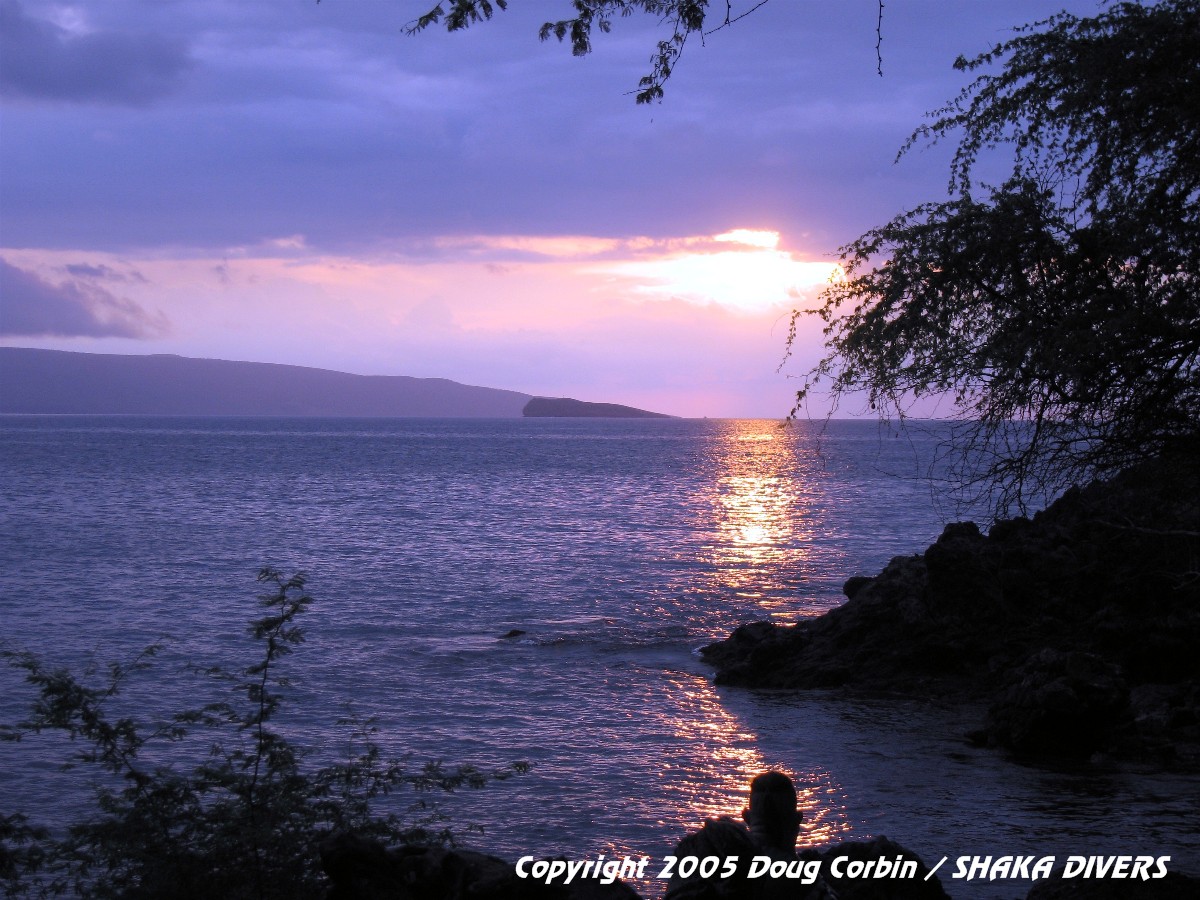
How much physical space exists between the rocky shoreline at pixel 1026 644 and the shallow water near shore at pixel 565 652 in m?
0.91

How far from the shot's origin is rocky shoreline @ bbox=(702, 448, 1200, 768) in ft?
47.5

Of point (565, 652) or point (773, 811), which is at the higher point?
point (773, 811)

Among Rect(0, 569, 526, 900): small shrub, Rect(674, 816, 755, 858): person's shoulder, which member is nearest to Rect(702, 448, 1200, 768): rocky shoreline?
Rect(674, 816, 755, 858): person's shoulder

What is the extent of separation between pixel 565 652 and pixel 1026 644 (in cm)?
891

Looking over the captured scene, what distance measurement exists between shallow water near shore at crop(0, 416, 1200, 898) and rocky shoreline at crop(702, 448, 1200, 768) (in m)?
0.91

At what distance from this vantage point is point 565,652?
74.7 feet

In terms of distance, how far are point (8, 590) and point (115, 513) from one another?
25475 mm

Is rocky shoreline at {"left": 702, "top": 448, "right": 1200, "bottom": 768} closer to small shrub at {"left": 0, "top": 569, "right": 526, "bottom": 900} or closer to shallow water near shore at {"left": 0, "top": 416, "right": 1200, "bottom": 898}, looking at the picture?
Answer: shallow water near shore at {"left": 0, "top": 416, "right": 1200, "bottom": 898}

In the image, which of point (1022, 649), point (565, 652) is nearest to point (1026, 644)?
point (1022, 649)

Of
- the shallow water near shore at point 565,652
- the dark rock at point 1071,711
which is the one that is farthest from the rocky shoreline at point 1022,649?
the shallow water near shore at point 565,652

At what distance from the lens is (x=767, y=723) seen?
16875 millimetres

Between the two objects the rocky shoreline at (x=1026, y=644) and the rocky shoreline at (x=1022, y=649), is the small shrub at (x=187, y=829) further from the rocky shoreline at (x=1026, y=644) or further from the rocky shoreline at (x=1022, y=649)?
the rocky shoreline at (x=1026, y=644)

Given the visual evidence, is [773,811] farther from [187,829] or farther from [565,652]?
[565,652]

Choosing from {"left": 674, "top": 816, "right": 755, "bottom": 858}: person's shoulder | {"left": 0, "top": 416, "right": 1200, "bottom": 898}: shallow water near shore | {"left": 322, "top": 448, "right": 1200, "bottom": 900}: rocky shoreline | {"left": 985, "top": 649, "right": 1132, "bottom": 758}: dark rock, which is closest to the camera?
{"left": 674, "top": 816, "right": 755, "bottom": 858}: person's shoulder
